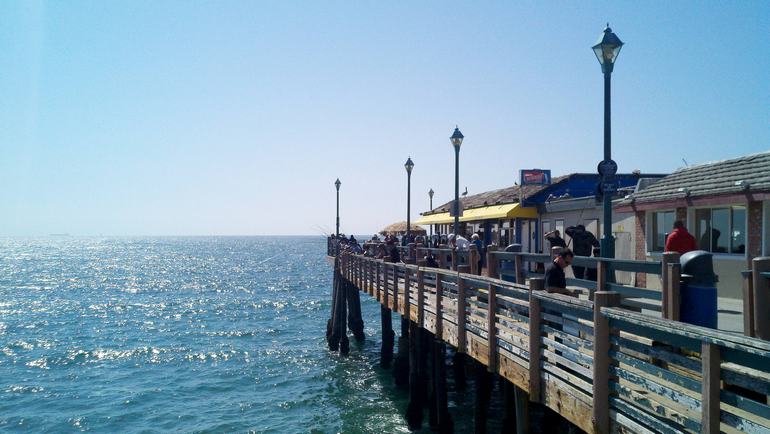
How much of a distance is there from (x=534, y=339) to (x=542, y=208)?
1343 centimetres

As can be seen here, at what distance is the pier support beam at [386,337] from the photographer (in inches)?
770

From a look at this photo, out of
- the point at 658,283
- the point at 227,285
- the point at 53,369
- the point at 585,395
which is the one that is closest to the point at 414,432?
the point at 658,283

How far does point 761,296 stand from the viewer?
18.3 ft

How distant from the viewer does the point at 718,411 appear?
4.04 m

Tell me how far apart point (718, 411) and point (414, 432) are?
34.2 ft

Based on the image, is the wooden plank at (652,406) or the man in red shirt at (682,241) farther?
the man in red shirt at (682,241)

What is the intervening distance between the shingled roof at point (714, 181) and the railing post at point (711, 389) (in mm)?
7831

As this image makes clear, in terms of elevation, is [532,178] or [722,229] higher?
[532,178]

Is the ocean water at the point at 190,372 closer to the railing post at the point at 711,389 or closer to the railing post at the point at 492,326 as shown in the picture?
the railing post at the point at 492,326

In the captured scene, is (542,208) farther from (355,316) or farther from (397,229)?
(397,229)

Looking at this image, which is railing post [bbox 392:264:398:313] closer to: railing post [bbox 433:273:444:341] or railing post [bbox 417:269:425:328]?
railing post [bbox 417:269:425:328]

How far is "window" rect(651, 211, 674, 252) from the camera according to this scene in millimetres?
13603

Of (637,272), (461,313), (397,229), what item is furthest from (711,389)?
(397,229)

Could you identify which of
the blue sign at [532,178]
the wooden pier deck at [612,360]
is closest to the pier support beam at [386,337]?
the blue sign at [532,178]
